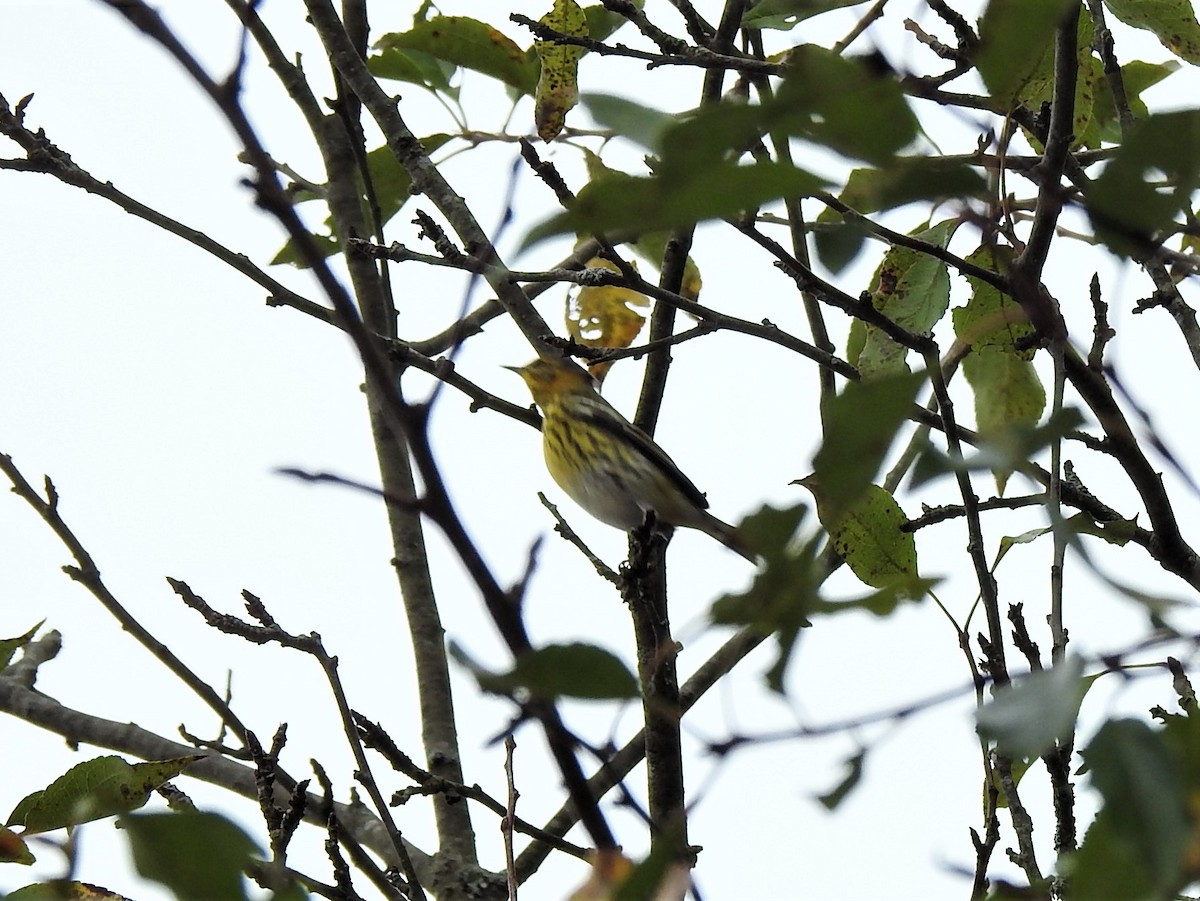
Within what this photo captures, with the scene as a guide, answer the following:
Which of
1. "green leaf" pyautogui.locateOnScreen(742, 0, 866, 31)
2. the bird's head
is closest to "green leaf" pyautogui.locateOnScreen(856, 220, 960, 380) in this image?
"green leaf" pyautogui.locateOnScreen(742, 0, 866, 31)

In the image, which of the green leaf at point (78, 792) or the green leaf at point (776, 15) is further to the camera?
the green leaf at point (776, 15)

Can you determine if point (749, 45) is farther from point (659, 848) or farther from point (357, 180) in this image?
point (659, 848)

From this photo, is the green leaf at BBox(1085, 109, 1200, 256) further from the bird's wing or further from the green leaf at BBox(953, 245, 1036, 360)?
the bird's wing

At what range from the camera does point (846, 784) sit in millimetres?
874

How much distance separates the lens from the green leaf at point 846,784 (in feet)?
2.84

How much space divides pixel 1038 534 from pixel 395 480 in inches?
63.2

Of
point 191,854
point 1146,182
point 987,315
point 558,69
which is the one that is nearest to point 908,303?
point 987,315

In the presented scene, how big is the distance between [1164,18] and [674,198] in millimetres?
1542

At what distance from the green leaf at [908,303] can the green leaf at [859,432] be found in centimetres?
119

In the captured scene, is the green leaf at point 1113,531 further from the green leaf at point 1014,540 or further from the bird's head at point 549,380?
the bird's head at point 549,380

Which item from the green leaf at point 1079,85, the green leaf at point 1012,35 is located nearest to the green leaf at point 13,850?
the green leaf at point 1012,35

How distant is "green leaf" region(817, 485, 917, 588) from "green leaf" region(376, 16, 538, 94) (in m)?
1.36

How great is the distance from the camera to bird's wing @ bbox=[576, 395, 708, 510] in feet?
13.7

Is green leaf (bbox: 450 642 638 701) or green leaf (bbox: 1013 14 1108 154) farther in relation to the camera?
green leaf (bbox: 1013 14 1108 154)
